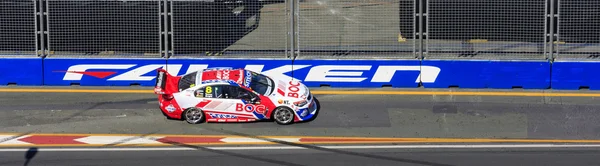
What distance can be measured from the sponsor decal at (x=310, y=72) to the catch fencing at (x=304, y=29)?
28cm

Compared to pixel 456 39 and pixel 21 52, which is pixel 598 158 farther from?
pixel 21 52

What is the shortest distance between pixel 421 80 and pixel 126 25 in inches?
278

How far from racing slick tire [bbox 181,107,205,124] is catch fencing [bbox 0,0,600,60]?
144 inches

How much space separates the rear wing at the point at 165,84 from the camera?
53.5 ft

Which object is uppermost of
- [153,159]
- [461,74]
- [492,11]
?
[492,11]

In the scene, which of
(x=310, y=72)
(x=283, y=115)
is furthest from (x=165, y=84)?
(x=310, y=72)

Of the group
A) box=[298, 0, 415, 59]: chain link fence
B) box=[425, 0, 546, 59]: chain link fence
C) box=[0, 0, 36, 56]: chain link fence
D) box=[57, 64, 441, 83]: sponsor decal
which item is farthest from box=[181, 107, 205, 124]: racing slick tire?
box=[425, 0, 546, 59]: chain link fence

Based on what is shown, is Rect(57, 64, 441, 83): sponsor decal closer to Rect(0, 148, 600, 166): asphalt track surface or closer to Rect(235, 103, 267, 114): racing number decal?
Rect(235, 103, 267, 114): racing number decal

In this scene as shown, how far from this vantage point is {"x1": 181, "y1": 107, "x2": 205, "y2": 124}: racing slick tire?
53.2 feet

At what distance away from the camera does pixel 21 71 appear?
65.1ft

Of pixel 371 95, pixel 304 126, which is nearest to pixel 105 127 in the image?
pixel 304 126

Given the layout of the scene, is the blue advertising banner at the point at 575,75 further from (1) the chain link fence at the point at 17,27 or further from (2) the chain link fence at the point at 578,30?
(1) the chain link fence at the point at 17,27

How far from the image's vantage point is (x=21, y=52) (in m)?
19.9

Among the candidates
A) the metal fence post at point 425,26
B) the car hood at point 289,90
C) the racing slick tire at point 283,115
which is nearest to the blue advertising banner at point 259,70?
the metal fence post at point 425,26
